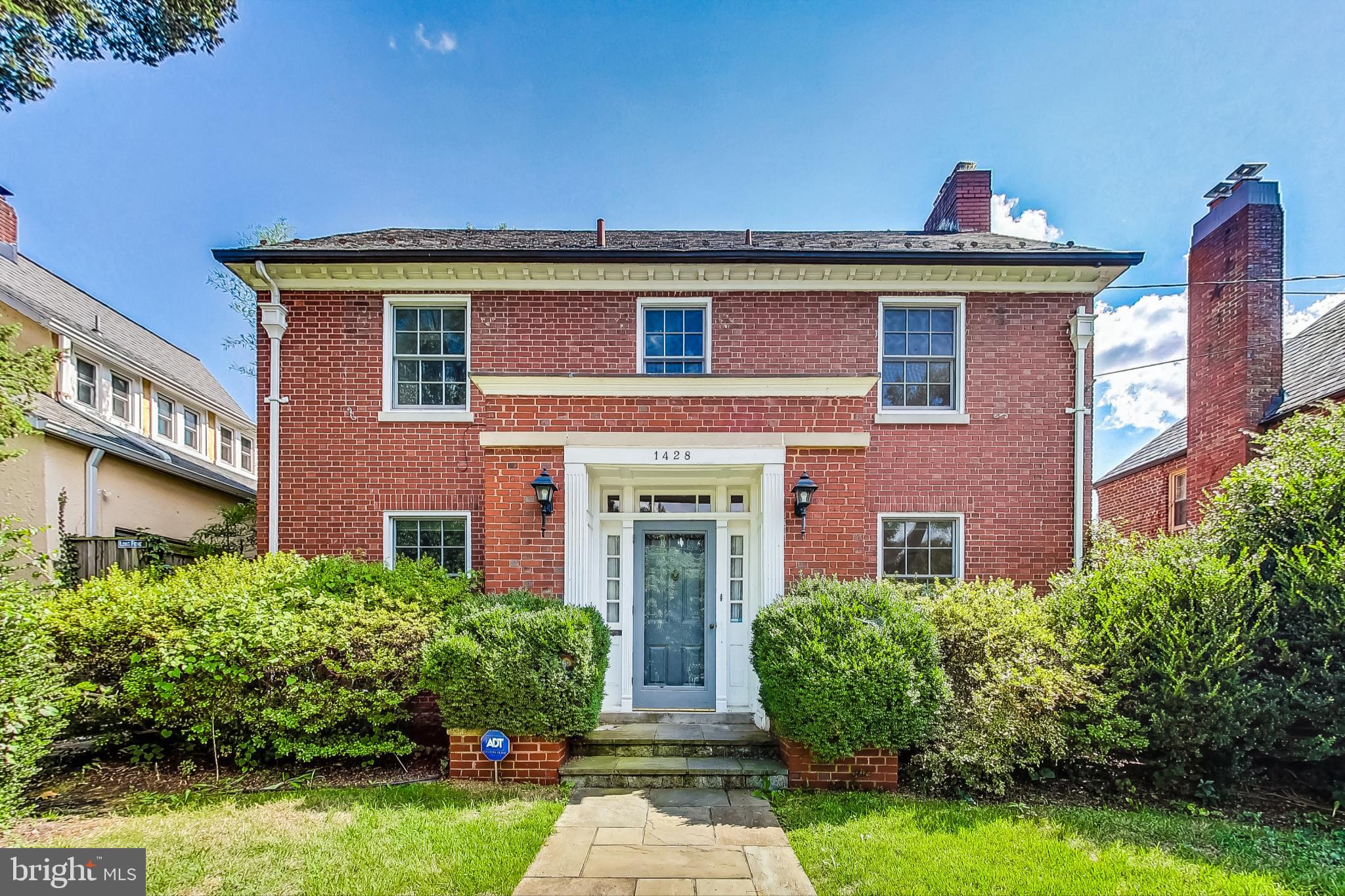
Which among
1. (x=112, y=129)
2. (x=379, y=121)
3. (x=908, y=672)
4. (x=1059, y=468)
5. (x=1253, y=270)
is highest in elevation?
(x=379, y=121)

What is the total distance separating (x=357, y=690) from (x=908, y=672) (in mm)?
5214

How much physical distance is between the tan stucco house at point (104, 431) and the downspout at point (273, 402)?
2.58 m

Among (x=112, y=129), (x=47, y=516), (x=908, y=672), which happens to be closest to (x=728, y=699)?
(x=908, y=672)

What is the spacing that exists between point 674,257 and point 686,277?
39 centimetres

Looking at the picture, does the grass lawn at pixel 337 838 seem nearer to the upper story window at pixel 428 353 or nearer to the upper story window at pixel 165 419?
the upper story window at pixel 428 353

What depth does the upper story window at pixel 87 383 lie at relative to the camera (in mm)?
10953

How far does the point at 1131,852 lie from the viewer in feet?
15.0

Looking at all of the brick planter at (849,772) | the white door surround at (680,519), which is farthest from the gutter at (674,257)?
the brick planter at (849,772)

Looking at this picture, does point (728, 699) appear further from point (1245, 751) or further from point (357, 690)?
point (1245, 751)

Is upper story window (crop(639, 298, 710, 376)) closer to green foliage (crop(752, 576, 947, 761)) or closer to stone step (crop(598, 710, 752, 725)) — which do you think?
green foliage (crop(752, 576, 947, 761))

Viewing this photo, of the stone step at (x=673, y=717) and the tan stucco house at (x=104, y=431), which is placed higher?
the tan stucco house at (x=104, y=431)

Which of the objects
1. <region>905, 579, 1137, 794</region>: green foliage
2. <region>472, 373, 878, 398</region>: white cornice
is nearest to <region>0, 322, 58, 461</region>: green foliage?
<region>472, 373, 878, 398</region>: white cornice

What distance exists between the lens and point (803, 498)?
6.95 metres

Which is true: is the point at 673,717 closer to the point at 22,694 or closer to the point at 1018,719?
the point at 1018,719
